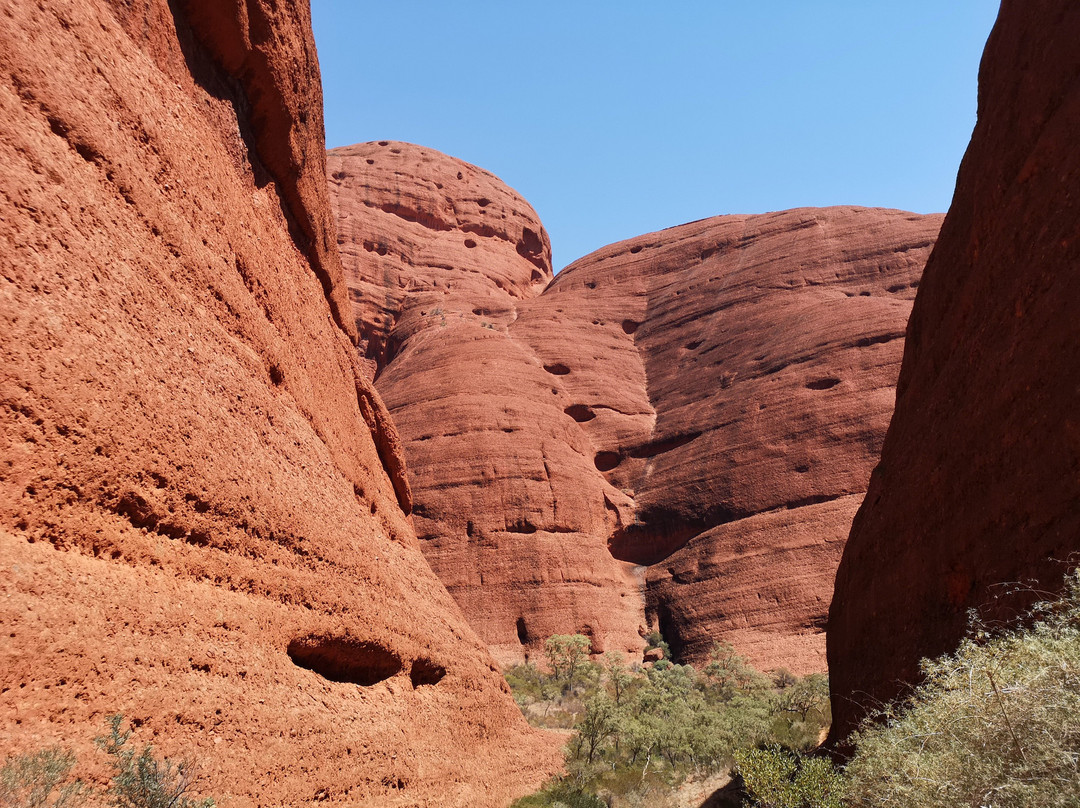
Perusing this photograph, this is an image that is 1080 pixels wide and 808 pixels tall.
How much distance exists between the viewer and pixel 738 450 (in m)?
41.8

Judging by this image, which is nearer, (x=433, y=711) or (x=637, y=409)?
(x=433, y=711)

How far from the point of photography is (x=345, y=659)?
10578mm

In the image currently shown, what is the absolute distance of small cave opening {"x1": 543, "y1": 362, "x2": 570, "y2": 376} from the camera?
49.5m

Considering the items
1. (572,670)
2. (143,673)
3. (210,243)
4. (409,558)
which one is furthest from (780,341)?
(143,673)

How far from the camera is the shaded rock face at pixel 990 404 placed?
26.3 ft

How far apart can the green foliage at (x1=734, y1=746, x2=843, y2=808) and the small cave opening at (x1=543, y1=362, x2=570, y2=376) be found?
3743cm

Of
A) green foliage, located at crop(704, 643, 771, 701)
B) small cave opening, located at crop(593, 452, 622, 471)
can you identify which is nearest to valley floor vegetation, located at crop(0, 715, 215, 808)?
green foliage, located at crop(704, 643, 771, 701)

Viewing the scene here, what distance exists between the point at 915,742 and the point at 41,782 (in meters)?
6.95

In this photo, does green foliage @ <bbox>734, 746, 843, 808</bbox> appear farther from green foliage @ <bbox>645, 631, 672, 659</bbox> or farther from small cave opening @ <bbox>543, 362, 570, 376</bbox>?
small cave opening @ <bbox>543, 362, 570, 376</bbox>

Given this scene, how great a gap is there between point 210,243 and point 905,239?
1956 inches

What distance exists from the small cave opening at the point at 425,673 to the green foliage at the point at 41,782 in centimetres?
652

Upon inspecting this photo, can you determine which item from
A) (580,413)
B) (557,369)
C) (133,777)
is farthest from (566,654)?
(133,777)

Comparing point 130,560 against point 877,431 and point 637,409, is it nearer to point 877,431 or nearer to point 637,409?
point 877,431

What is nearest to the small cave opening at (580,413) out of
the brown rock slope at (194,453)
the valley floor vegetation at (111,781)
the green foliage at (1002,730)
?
the brown rock slope at (194,453)
